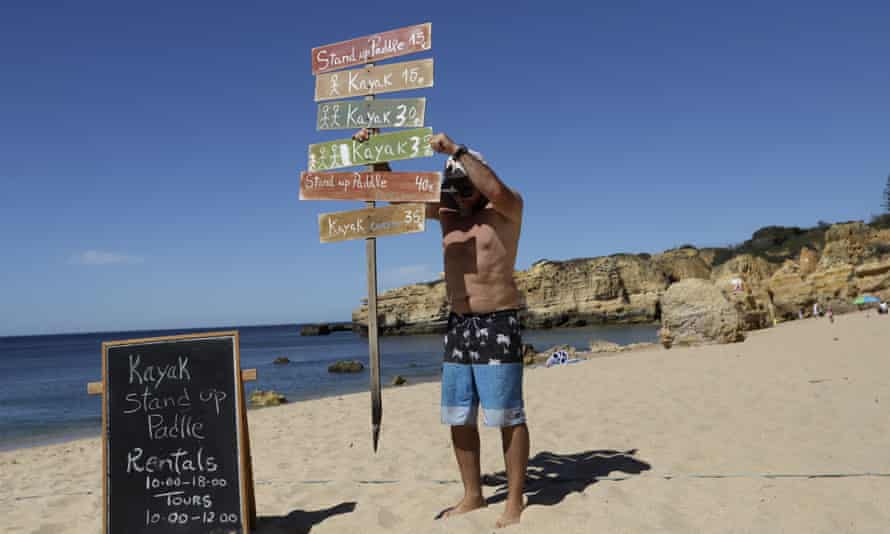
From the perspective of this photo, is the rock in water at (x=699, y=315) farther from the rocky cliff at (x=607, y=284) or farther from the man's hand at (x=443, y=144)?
the rocky cliff at (x=607, y=284)

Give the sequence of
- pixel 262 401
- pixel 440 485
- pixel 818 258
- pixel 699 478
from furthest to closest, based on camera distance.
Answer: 1. pixel 818 258
2. pixel 262 401
3. pixel 440 485
4. pixel 699 478

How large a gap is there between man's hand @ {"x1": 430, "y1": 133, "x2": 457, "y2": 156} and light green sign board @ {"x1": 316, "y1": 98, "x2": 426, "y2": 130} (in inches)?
16.3

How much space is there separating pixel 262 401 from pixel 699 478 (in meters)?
10.7

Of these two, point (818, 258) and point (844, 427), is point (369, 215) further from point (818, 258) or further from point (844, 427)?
point (818, 258)

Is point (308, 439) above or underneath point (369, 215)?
underneath

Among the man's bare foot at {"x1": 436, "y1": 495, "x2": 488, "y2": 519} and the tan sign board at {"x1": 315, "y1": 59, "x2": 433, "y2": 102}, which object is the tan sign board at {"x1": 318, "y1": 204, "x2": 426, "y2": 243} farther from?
the man's bare foot at {"x1": 436, "y1": 495, "x2": 488, "y2": 519}

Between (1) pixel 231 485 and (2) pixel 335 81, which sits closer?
(1) pixel 231 485

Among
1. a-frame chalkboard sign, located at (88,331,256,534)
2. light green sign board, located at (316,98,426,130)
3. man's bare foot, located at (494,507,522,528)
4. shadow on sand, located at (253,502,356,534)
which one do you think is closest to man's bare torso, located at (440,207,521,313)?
light green sign board, located at (316,98,426,130)

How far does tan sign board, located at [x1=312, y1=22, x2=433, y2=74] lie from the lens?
396cm

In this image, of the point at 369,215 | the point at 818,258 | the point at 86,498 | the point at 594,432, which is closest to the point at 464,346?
the point at 369,215

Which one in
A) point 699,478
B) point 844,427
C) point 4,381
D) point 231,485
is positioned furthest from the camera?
point 4,381

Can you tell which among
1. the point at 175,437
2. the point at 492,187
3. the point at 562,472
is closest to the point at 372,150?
the point at 492,187

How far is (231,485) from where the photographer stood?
3279 mm

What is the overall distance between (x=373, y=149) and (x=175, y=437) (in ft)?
7.06
